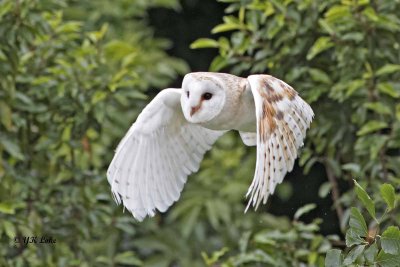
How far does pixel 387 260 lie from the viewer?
10.5 feet

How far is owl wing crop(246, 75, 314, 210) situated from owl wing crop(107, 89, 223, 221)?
516 mm

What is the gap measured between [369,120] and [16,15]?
61.6 inches

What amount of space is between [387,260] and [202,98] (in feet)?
3.44

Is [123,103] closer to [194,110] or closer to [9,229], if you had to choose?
[9,229]

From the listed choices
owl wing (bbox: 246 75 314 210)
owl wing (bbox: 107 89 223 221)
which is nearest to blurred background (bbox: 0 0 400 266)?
owl wing (bbox: 107 89 223 221)

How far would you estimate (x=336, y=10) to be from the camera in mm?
4492

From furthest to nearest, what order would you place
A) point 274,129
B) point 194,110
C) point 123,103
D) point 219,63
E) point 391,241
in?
point 123,103 < point 219,63 < point 194,110 < point 274,129 < point 391,241

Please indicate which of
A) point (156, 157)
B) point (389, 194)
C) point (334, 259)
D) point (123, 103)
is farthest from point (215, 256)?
point (389, 194)

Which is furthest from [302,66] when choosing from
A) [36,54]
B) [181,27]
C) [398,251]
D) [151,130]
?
[181,27]

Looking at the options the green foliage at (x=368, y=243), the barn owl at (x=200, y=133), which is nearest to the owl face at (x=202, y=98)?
the barn owl at (x=200, y=133)

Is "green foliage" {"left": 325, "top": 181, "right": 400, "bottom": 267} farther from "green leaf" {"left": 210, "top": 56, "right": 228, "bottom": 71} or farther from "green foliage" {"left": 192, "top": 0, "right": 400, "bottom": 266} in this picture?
"green leaf" {"left": 210, "top": 56, "right": 228, "bottom": 71}

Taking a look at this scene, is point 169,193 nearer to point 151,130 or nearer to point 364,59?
point 151,130

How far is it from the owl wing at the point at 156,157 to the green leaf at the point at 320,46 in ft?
1.74

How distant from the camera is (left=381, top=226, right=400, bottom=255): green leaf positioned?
3.16m
